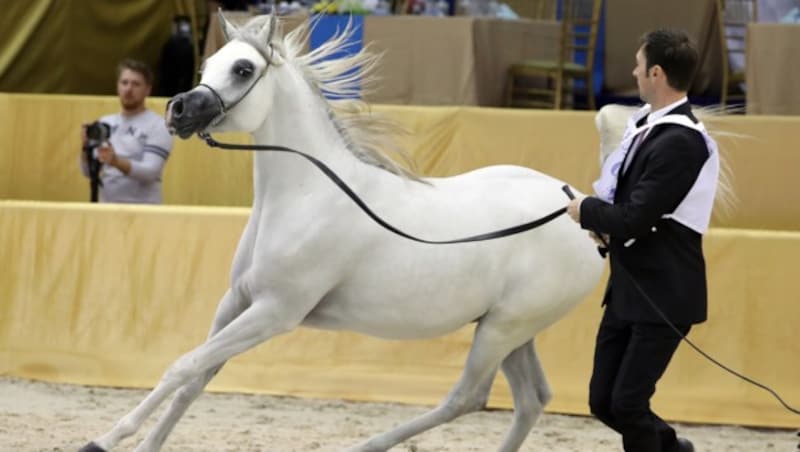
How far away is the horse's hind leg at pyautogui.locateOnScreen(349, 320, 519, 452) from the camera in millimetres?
5398

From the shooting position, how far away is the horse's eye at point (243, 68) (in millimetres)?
4926

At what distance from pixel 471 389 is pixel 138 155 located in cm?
400

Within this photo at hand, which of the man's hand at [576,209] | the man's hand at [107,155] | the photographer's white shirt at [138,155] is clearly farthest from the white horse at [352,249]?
the photographer's white shirt at [138,155]

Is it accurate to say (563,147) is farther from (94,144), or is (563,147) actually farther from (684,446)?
(684,446)

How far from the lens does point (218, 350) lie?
5.02m

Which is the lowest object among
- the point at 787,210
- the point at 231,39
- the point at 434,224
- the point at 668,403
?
the point at 668,403

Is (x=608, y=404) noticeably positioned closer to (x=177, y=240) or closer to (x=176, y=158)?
(x=177, y=240)

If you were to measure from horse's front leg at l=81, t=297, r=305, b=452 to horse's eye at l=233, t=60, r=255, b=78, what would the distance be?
0.83 m

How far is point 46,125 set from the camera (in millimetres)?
10281

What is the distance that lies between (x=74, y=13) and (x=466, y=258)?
784 cm

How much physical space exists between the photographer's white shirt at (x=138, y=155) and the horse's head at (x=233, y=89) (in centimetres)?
370

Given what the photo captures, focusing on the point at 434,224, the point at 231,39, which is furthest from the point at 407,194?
the point at 231,39

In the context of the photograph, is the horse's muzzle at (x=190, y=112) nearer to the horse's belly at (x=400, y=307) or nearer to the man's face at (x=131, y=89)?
the horse's belly at (x=400, y=307)

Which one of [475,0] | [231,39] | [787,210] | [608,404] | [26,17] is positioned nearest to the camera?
[608,404]
